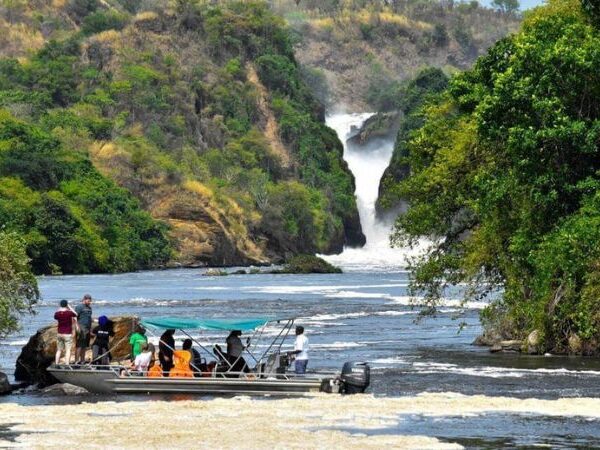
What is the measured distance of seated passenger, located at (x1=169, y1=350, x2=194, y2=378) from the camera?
38781mm

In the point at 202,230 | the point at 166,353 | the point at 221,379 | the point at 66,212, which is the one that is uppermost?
the point at 66,212

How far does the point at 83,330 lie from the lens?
133 feet

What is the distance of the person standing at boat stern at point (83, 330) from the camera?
1585 inches

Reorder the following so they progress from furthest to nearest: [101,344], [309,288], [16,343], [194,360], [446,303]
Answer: [309,288], [446,303], [16,343], [101,344], [194,360]

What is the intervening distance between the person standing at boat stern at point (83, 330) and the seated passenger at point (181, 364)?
2.62 m

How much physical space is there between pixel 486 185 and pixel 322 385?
13654 millimetres

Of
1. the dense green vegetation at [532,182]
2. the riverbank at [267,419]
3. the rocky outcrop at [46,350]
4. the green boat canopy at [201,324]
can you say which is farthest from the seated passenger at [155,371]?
the dense green vegetation at [532,182]

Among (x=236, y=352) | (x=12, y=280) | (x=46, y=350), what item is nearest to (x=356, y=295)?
Result: (x=46, y=350)

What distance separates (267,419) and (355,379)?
4.78 m

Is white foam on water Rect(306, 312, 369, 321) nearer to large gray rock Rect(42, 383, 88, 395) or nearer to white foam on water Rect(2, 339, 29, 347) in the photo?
white foam on water Rect(2, 339, 29, 347)

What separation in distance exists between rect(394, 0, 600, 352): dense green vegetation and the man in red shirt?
14571 millimetres

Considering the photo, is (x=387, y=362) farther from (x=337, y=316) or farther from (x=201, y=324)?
(x=337, y=316)

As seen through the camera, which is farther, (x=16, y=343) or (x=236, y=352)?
(x=16, y=343)

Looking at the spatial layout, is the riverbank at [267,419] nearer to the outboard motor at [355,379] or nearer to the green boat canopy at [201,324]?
the outboard motor at [355,379]
